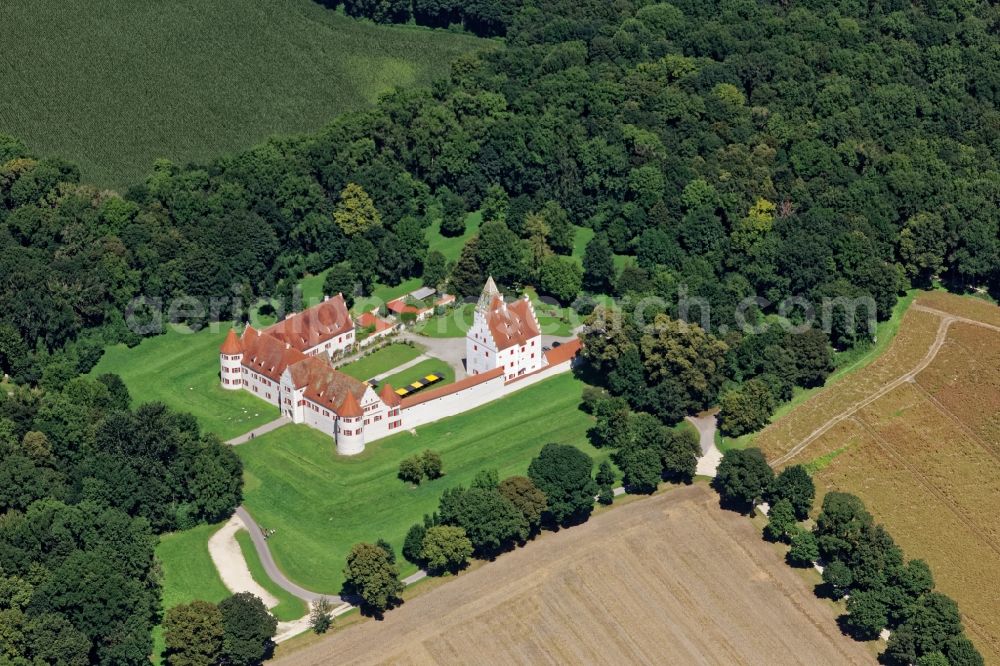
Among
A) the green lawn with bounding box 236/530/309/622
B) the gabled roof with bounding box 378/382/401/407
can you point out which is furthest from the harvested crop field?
the gabled roof with bounding box 378/382/401/407

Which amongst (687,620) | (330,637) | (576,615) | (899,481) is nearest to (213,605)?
(330,637)

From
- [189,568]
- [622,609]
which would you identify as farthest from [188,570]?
[622,609]

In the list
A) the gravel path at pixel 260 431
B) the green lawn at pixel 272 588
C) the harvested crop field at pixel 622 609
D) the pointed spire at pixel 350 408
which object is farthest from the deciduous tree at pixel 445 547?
the gravel path at pixel 260 431

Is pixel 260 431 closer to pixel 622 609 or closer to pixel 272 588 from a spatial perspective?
pixel 272 588

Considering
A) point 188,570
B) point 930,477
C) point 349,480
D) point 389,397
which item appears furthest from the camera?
point 389,397

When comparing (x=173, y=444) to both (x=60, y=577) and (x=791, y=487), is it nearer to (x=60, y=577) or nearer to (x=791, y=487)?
(x=60, y=577)

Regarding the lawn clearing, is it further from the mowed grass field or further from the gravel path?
the mowed grass field
